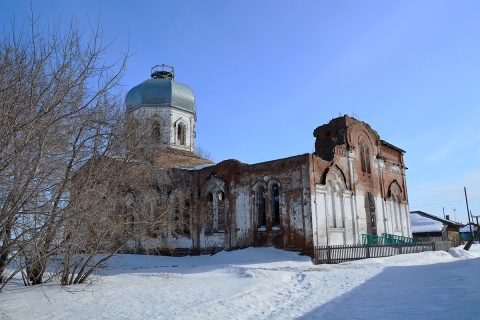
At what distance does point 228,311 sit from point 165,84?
22.6 meters

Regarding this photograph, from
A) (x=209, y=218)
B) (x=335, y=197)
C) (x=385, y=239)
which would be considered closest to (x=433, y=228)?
(x=385, y=239)

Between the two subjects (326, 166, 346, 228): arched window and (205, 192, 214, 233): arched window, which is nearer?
(326, 166, 346, 228): arched window

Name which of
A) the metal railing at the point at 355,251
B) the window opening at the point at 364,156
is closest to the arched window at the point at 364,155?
the window opening at the point at 364,156

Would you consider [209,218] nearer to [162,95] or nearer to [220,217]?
[220,217]

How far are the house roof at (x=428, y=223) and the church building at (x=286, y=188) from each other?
479 inches

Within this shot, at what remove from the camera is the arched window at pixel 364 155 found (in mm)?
24938

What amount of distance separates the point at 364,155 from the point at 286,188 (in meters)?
7.73

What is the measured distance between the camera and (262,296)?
9492 millimetres

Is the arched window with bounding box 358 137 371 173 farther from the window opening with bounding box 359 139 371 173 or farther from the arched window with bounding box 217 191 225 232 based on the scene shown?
the arched window with bounding box 217 191 225 232

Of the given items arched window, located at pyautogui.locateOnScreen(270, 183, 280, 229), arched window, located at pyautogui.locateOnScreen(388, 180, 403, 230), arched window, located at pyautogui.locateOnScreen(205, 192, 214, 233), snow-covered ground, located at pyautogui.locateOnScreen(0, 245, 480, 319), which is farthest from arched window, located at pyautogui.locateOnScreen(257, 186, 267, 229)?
arched window, located at pyautogui.locateOnScreen(388, 180, 403, 230)

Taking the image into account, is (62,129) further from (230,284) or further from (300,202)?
(300,202)

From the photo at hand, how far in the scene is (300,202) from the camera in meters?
19.4

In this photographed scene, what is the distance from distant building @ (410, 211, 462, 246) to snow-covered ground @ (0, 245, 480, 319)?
86.8ft

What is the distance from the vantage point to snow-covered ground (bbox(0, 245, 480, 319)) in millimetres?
7797
